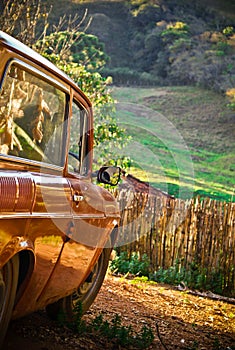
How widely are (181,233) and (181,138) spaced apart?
1246 inches

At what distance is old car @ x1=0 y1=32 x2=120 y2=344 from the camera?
10.7ft

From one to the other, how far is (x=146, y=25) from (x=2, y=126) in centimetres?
5359

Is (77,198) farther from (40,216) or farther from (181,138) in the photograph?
(181,138)

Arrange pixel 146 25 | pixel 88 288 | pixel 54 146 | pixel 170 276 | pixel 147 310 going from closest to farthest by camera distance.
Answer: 1. pixel 54 146
2. pixel 88 288
3. pixel 147 310
4. pixel 170 276
5. pixel 146 25

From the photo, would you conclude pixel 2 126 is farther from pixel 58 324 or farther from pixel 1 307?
pixel 58 324

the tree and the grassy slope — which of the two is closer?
the tree

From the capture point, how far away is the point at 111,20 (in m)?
55.4

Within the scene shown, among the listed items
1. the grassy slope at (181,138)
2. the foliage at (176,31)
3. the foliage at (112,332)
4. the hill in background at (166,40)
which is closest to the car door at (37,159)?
the foliage at (112,332)

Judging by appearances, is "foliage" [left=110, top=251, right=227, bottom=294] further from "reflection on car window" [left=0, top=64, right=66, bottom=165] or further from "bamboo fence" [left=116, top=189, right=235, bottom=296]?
"reflection on car window" [left=0, top=64, right=66, bottom=165]

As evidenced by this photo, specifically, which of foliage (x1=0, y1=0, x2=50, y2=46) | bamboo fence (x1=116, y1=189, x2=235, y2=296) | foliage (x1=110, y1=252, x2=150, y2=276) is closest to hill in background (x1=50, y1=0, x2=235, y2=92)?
foliage (x1=0, y1=0, x2=50, y2=46)

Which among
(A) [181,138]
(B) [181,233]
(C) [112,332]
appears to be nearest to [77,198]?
(C) [112,332]

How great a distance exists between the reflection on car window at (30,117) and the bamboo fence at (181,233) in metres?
5.57

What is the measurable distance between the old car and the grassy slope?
23.3m

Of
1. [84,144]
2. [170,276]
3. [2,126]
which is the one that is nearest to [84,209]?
[84,144]
